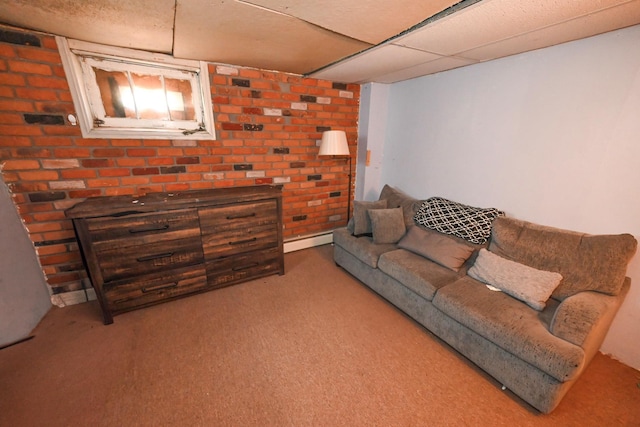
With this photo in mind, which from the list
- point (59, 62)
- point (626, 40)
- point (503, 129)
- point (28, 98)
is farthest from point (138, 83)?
point (626, 40)

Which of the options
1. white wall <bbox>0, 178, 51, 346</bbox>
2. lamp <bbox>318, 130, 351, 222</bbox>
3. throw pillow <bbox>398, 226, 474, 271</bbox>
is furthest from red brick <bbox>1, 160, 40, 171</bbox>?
throw pillow <bbox>398, 226, 474, 271</bbox>

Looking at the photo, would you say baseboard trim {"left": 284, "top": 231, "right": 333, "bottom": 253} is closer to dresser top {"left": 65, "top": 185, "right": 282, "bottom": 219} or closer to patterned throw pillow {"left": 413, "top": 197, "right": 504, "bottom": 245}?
dresser top {"left": 65, "top": 185, "right": 282, "bottom": 219}

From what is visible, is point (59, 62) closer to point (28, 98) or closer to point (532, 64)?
point (28, 98)

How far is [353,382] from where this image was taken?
157 centimetres

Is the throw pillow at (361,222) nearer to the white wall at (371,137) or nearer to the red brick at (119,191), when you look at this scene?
the white wall at (371,137)

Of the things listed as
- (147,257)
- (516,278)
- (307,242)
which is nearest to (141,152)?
(147,257)

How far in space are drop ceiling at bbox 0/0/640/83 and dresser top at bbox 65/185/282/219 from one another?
47.0 inches

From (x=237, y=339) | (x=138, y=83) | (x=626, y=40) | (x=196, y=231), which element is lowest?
(x=237, y=339)

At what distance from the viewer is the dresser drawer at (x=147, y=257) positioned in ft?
6.39

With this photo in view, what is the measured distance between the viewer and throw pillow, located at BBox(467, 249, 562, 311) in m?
1.65

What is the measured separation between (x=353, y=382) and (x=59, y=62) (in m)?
3.10

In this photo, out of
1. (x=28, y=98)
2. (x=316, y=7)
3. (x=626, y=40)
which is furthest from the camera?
(x=28, y=98)

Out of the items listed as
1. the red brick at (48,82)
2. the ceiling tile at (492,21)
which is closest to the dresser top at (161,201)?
the red brick at (48,82)

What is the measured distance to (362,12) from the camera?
4.47 ft
